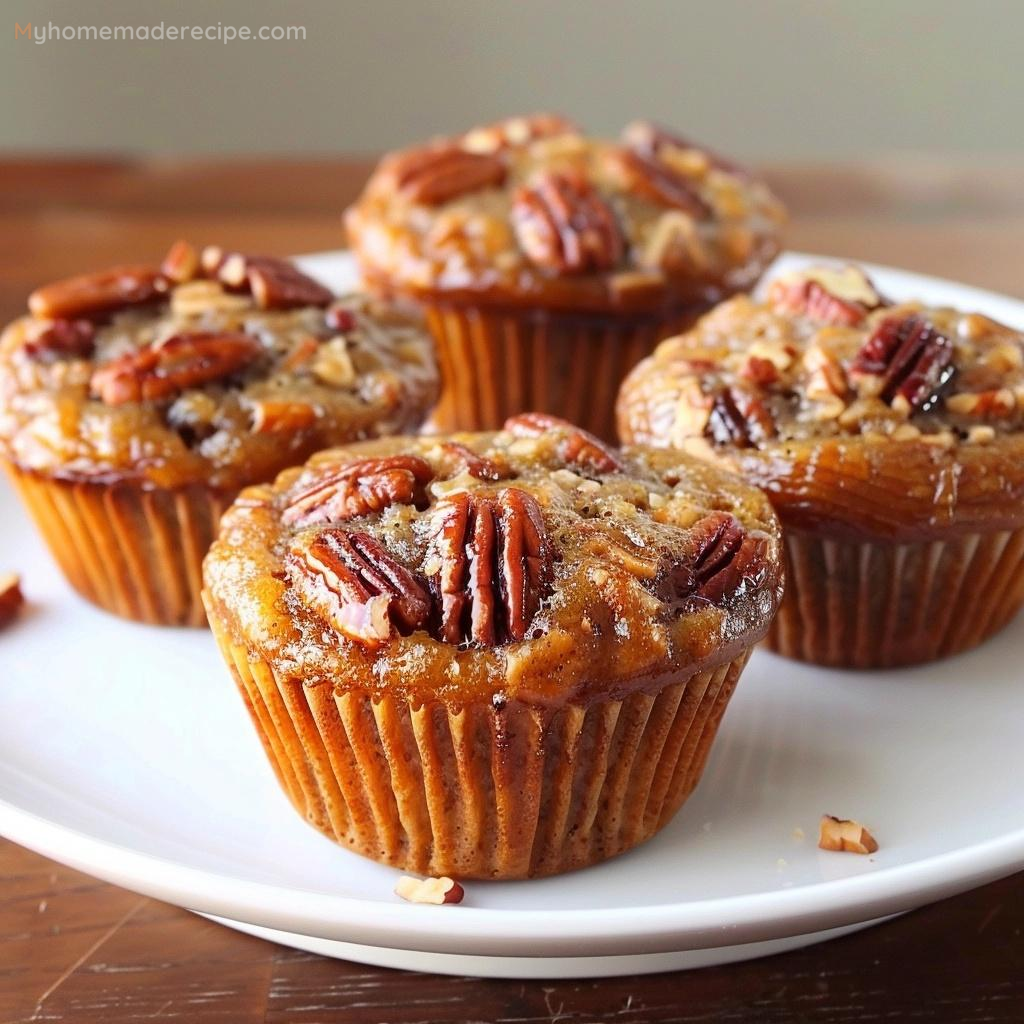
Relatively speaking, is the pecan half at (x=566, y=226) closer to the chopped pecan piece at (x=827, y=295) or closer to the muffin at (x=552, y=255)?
the muffin at (x=552, y=255)

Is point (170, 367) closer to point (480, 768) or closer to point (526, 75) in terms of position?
point (480, 768)

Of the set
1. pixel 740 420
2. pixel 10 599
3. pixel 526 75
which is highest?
pixel 740 420

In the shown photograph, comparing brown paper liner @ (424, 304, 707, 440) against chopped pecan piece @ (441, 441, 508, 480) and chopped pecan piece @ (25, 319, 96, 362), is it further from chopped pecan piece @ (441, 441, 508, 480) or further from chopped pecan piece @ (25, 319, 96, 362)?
chopped pecan piece @ (441, 441, 508, 480)

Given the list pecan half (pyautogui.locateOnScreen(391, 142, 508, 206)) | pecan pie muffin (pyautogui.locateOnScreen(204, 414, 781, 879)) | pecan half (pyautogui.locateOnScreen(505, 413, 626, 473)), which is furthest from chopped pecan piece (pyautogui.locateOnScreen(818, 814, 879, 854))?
pecan half (pyautogui.locateOnScreen(391, 142, 508, 206))

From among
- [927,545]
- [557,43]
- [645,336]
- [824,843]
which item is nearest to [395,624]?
[824,843]

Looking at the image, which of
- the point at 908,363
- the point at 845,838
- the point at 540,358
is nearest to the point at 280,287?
the point at 540,358
